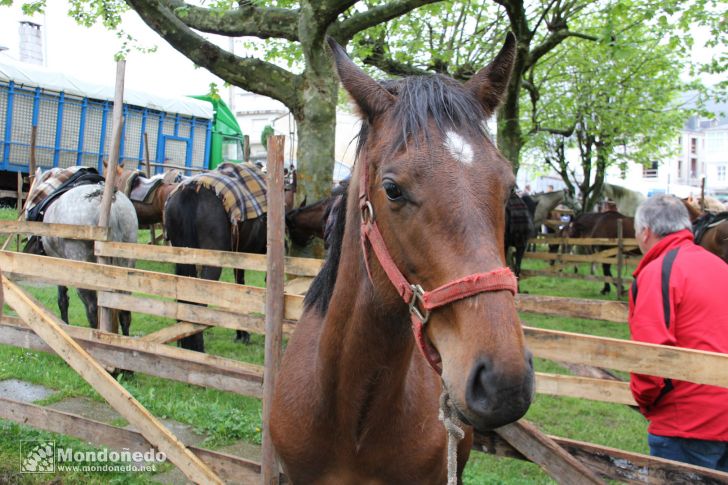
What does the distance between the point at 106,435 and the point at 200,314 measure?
98cm

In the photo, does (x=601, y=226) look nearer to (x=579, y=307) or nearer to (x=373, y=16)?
(x=373, y=16)

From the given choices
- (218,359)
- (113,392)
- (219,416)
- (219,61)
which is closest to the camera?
(113,392)

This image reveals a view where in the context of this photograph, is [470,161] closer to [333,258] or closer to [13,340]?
[333,258]

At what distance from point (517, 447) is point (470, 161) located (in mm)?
1695

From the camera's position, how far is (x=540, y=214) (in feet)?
56.0

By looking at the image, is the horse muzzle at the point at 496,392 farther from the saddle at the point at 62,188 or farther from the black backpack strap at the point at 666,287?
the saddle at the point at 62,188

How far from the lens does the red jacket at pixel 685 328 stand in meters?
2.49

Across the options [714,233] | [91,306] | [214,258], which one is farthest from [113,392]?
[714,233]

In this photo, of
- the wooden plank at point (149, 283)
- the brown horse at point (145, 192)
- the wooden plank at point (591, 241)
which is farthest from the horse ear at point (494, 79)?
the wooden plank at point (591, 241)

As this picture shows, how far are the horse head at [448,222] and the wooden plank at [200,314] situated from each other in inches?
76.6

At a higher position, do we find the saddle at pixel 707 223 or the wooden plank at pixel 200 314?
the saddle at pixel 707 223

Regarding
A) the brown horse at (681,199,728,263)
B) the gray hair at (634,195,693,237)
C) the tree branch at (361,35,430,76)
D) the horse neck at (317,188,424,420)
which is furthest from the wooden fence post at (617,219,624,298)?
the horse neck at (317,188,424,420)

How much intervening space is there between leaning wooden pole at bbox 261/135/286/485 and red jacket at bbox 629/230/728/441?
1.82 metres

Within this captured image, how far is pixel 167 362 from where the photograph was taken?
3.71 m
